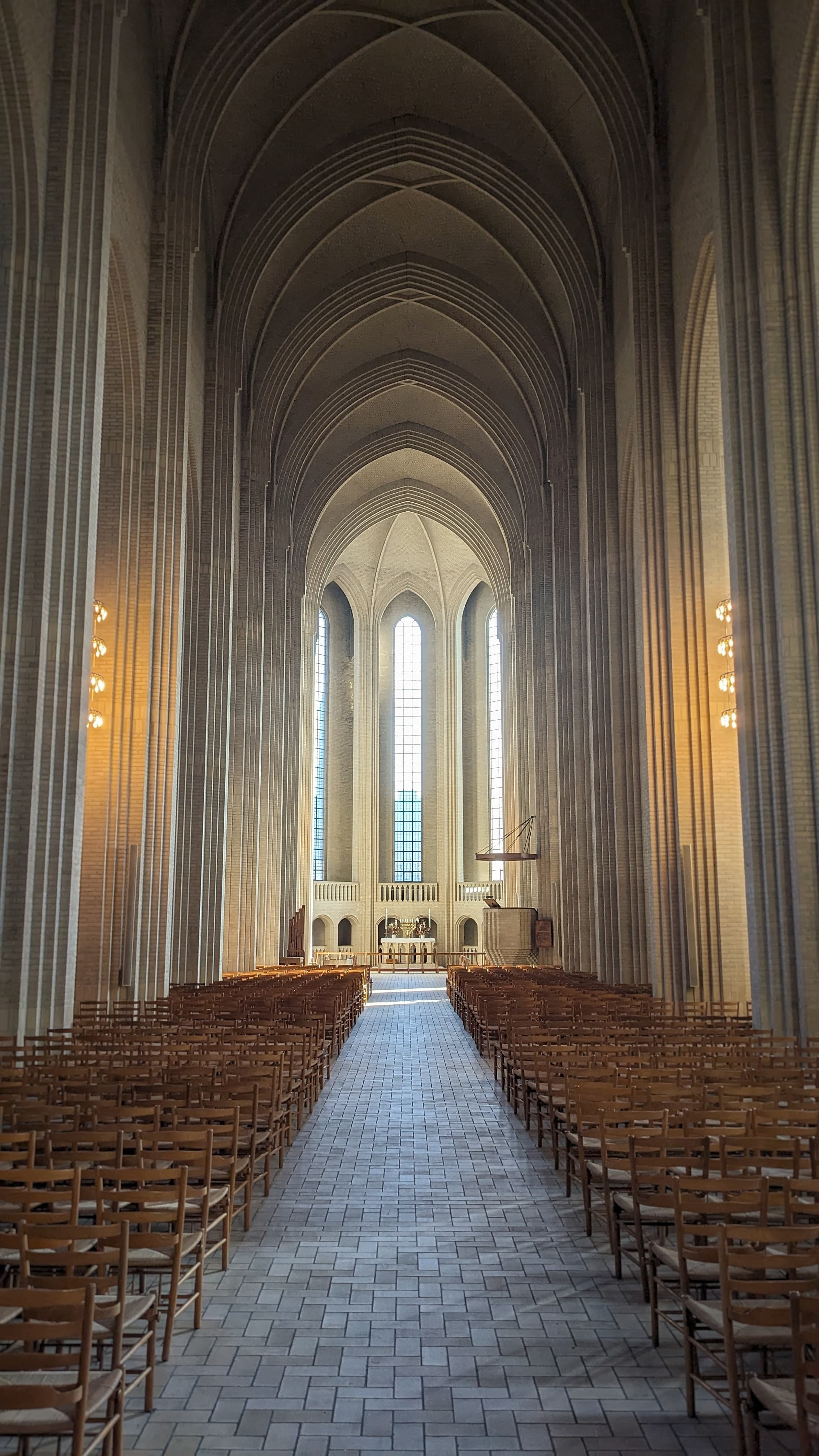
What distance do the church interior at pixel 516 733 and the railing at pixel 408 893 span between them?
10698 mm

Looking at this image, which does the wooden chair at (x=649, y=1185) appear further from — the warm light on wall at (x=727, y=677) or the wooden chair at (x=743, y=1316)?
the warm light on wall at (x=727, y=677)

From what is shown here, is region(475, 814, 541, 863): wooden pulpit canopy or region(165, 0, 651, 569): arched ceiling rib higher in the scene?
region(165, 0, 651, 569): arched ceiling rib

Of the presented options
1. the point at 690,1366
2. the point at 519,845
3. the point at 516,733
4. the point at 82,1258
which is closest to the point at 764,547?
the point at 690,1366

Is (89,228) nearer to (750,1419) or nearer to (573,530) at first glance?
(750,1419)

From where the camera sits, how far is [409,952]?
147ft

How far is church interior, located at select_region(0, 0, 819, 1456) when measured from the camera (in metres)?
4.52

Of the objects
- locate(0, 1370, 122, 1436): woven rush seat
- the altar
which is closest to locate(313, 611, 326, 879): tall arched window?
the altar

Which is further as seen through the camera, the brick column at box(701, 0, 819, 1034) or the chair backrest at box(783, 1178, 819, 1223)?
the brick column at box(701, 0, 819, 1034)

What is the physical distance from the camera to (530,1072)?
9672 mm

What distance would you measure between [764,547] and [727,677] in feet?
15.5

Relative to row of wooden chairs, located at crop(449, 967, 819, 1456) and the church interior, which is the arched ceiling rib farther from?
row of wooden chairs, located at crop(449, 967, 819, 1456)

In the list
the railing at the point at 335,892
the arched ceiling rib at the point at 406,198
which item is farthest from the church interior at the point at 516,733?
the railing at the point at 335,892

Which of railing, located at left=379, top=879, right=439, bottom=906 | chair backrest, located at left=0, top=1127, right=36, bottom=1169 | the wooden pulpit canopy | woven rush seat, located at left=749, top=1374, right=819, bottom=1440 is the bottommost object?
woven rush seat, located at left=749, top=1374, right=819, bottom=1440

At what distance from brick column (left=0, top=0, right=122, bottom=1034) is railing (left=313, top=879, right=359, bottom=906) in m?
35.1
